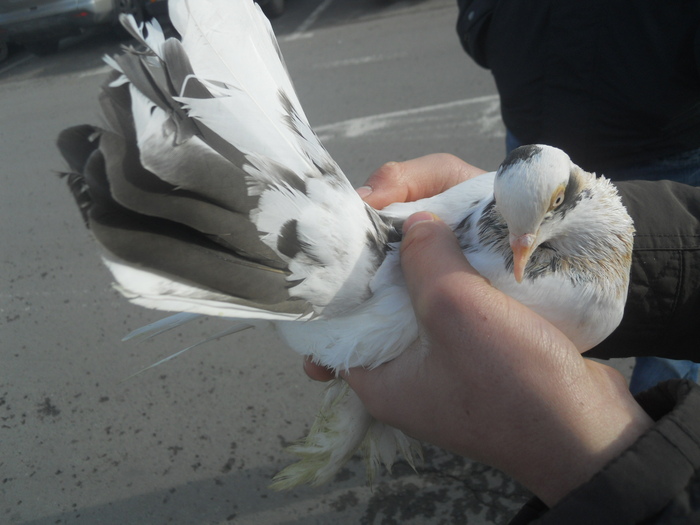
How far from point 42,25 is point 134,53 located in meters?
8.04

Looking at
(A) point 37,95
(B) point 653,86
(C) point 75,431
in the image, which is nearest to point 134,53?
(B) point 653,86

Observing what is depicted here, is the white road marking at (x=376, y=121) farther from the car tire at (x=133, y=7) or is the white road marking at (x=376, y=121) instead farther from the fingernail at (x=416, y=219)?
the car tire at (x=133, y=7)

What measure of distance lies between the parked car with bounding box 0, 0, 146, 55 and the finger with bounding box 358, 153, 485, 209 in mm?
7438

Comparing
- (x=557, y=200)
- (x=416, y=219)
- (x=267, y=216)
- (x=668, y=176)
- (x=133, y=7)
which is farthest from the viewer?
(x=133, y=7)

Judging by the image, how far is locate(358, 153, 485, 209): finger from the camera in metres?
2.27

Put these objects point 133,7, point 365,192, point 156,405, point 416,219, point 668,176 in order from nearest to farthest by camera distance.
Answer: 1. point 416,219
2. point 365,192
3. point 668,176
4. point 156,405
5. point 133,7

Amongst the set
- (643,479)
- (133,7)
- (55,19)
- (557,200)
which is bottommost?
(643,479)

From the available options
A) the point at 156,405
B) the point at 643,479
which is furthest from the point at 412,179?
the point at 156,405

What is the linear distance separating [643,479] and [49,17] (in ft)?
30.5

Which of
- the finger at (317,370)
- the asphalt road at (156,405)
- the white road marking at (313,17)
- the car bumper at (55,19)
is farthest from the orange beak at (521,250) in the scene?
the car bumper at (55,19)

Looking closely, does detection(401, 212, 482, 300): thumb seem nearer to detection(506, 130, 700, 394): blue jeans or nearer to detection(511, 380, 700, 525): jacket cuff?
detection(511, 380, 700, 525): jacket cuff

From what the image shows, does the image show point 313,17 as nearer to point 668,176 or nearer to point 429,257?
point 668,176

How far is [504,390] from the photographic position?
139cm

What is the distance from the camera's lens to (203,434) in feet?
9.18
